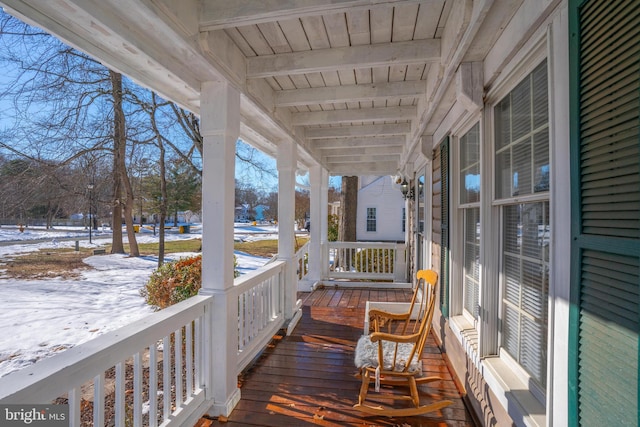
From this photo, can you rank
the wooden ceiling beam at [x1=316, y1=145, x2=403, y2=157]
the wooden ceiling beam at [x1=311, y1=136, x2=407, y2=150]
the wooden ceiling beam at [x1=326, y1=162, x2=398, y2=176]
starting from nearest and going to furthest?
the wooden ceiling beam at [x1=311, y1=136, x2=407, y2=150]
the wooden ceiling beam at [x1=316, y1=145, x2=403, y2=157]
the wooden ceiling beam at [x1=326, y1=162, x2=398, y2=176]

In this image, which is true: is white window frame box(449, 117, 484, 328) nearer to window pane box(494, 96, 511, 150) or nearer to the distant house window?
window pane box(494, 96, 511, 150)

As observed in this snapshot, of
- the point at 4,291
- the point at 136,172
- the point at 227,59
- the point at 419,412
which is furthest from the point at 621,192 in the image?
the point at 4,291

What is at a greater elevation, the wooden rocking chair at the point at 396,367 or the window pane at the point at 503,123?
the window pane at the point at 503,123

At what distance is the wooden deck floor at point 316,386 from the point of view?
2.10m

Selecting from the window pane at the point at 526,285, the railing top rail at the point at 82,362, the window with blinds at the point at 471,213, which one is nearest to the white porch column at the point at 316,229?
the window with blinds at the point at 471,213

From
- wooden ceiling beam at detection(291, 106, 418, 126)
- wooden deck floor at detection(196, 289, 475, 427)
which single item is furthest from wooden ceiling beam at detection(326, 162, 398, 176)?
wooden deck floor at detection(196, 289, 475, 427)

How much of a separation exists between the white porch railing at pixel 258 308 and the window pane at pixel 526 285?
1.84 meters

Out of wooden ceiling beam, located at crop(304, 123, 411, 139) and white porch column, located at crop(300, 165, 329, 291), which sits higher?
wooden ceiling beam, located at crop(304, 123, 411, 139)

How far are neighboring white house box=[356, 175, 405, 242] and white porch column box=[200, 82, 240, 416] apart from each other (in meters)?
15.0

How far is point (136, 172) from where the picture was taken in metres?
7.14

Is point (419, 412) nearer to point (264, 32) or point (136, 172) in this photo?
point (264, 32)

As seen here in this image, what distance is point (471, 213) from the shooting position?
2514 millimetres

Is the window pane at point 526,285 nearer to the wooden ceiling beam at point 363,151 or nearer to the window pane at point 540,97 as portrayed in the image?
the window pane at point 540,97

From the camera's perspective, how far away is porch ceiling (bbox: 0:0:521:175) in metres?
1.48
